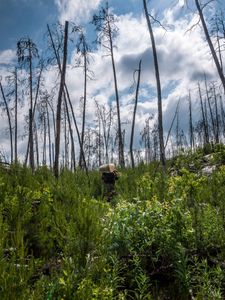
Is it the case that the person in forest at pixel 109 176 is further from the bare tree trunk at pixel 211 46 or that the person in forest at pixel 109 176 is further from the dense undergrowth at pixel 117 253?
the dense undergrowth at pixel 117 253

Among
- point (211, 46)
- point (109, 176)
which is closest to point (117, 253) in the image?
point (109, 176)

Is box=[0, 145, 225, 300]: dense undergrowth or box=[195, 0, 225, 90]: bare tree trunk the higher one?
box=[195, 0, 225, 90]: bare tree trunk

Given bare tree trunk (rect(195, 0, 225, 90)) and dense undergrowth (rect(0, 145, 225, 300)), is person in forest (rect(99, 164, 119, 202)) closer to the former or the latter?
bare tree trunk (rect(195, 0, 225, 90))

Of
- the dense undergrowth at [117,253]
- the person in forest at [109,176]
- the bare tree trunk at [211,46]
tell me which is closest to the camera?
the dense undergrowth at [117,253]

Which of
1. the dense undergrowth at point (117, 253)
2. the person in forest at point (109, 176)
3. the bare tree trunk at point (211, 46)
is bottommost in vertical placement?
the dense undergrowth at point (117, 253)

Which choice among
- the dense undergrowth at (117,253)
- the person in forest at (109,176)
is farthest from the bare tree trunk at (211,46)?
the dense undergrowth at (117,253)

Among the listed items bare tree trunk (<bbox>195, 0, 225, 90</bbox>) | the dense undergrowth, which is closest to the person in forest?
bare tree trunk (<bbox>195, 0, 225, 90</bbox>)

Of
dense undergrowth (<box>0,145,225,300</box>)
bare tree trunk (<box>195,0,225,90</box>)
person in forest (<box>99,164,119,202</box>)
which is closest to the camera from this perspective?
dense undergrowth (<box>0,145,225,300</box>)

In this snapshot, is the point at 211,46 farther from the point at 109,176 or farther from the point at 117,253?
the point at 117,253

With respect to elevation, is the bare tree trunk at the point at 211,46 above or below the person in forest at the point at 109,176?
above

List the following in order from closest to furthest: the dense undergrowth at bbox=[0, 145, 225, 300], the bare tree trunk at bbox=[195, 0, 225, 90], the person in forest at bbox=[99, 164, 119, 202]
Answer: the dense undergrowth at bbox=[0, 145, 225, 300] < the person in forest at bbox=[99, 164, 119, 202] < the bare tree trunk at bbox=[195, 0, 225, 90]

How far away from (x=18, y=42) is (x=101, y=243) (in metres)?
19.5

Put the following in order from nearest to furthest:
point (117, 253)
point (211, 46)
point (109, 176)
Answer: point (117, 253), point (109, 176), point (211, 46)

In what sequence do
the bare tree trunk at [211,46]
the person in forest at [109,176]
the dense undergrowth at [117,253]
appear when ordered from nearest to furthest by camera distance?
the dense undergrowth at [117,253] → the person in forest at [109,176] → the bare tree trunk at [211,46]
